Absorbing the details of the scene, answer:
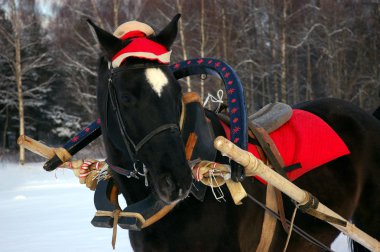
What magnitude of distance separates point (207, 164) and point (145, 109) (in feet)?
1.17

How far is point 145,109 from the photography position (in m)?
1.64

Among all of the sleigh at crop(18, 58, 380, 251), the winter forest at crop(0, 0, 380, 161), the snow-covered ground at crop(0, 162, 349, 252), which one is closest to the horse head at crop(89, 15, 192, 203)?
the sleigh at crop(18, 58, 380, 251)

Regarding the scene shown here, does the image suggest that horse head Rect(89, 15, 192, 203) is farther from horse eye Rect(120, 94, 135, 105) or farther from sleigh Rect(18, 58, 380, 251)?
sleigh Rect(18, 58, 380, 251)

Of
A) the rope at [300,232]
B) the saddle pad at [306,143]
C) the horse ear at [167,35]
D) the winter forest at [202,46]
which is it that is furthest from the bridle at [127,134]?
the winter forest at [202,46]

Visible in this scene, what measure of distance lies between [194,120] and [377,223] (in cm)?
177

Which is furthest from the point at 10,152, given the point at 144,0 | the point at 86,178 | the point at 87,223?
the point at 86,178

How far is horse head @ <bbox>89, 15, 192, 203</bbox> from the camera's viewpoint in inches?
63.0

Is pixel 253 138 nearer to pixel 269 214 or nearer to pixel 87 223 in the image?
pixel 269 214

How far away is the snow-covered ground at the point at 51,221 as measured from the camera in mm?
5047

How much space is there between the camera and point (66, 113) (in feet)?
85.8

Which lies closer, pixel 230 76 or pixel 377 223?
pixel 230 76

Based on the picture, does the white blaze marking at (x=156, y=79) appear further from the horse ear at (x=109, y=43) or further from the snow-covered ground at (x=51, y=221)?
the snow-covered ground at (x=51, y=221)

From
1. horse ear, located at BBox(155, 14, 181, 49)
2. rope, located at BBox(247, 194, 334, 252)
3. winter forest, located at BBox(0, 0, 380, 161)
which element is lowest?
winter forest, located at BBox(0, 0, 380, 161)

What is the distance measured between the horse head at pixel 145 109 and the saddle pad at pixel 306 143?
1.01 m
